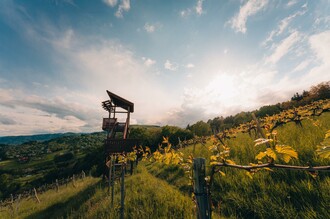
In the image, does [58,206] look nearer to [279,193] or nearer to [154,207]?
[154,207]

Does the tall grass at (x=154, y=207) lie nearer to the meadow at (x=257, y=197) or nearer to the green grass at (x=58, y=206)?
the meadow at (x=257, y=197)

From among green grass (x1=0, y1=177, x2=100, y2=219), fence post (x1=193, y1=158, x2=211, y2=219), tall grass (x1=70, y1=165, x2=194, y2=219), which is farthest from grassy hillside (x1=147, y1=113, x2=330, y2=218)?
green grass (x1=0, y1=177, x2=100, y2=219)

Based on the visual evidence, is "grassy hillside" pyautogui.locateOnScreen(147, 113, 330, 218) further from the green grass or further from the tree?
the tree

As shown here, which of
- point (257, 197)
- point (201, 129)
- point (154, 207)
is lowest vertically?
point (154, 207)

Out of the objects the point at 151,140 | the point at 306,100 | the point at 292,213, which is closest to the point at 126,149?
the point at 292,213

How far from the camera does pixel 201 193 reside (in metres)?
1.87

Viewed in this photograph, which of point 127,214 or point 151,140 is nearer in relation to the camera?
point 127,214

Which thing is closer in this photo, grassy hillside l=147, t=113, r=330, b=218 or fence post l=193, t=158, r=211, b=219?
fence post l=193, t=158, r=211, b=219

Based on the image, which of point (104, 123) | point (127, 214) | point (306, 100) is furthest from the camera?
point (306, 100)

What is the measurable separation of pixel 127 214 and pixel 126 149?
4.05m

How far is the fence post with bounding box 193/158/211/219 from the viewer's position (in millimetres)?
1843

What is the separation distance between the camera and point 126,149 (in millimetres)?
9742

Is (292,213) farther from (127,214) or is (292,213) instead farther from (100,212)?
(100,212)

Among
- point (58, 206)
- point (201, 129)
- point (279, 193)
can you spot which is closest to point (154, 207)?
point (279, 193)
